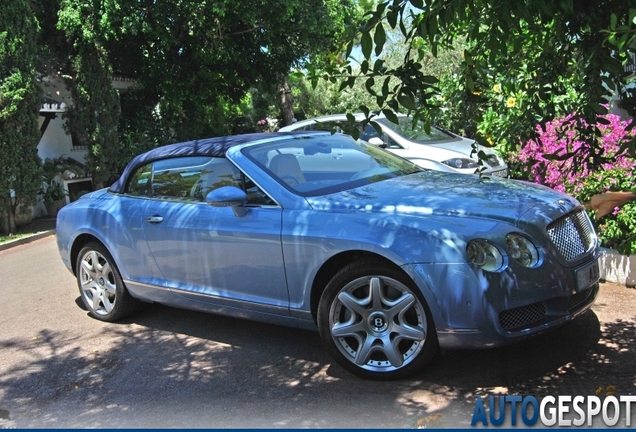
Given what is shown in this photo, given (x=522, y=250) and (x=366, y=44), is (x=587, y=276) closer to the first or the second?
(x=522, y=250)

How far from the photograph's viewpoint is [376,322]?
13.4ft

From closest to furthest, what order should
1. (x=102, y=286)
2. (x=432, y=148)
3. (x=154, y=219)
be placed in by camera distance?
(x=154, y=219) < (x=102, y=286) < (x=432, y=148)

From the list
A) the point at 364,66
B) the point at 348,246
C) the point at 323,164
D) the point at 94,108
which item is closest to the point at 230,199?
the point at 323,164

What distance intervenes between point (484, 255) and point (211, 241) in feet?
6.77

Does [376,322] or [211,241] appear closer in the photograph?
[376,322]

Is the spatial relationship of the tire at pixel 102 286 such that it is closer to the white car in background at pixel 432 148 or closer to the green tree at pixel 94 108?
the white car in background at pixel 432 148

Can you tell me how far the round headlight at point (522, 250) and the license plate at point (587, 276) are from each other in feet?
1.26

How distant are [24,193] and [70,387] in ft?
29.4

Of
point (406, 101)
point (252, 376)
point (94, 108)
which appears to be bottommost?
point (252, 376)

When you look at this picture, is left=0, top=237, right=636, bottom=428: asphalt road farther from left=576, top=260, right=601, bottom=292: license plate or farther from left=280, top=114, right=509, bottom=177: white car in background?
left=280, top=114, right=509, bottom=177: white car in background

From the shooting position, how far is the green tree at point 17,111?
11719mm

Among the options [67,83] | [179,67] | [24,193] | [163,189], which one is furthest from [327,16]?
[163,189]

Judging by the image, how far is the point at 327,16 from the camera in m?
17.8

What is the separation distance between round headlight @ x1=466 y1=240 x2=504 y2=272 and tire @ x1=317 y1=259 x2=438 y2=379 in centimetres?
41
